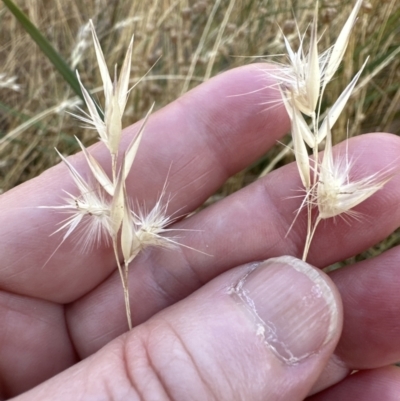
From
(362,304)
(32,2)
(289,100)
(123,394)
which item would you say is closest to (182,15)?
(32,2)

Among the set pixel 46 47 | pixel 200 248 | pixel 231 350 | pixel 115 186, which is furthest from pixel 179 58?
pixel 231 350

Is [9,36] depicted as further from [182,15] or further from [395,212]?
[395,212]

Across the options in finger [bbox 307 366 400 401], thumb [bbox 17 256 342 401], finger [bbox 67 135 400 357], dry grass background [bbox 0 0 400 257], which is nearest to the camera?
thumb [bbox 17 256 342 401]

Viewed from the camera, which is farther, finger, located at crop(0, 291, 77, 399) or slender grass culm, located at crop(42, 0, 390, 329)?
finger, located at crop(0, 291, 77, 399)

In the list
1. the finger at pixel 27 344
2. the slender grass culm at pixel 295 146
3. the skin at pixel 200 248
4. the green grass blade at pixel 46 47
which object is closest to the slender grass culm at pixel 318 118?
the slender grass culm at pixel 295 146

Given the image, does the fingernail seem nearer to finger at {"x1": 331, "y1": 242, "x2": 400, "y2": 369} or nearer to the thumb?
the thumb

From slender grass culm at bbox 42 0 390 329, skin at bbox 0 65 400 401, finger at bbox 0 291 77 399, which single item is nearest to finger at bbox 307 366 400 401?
skin at bbox 0 65 400 401
